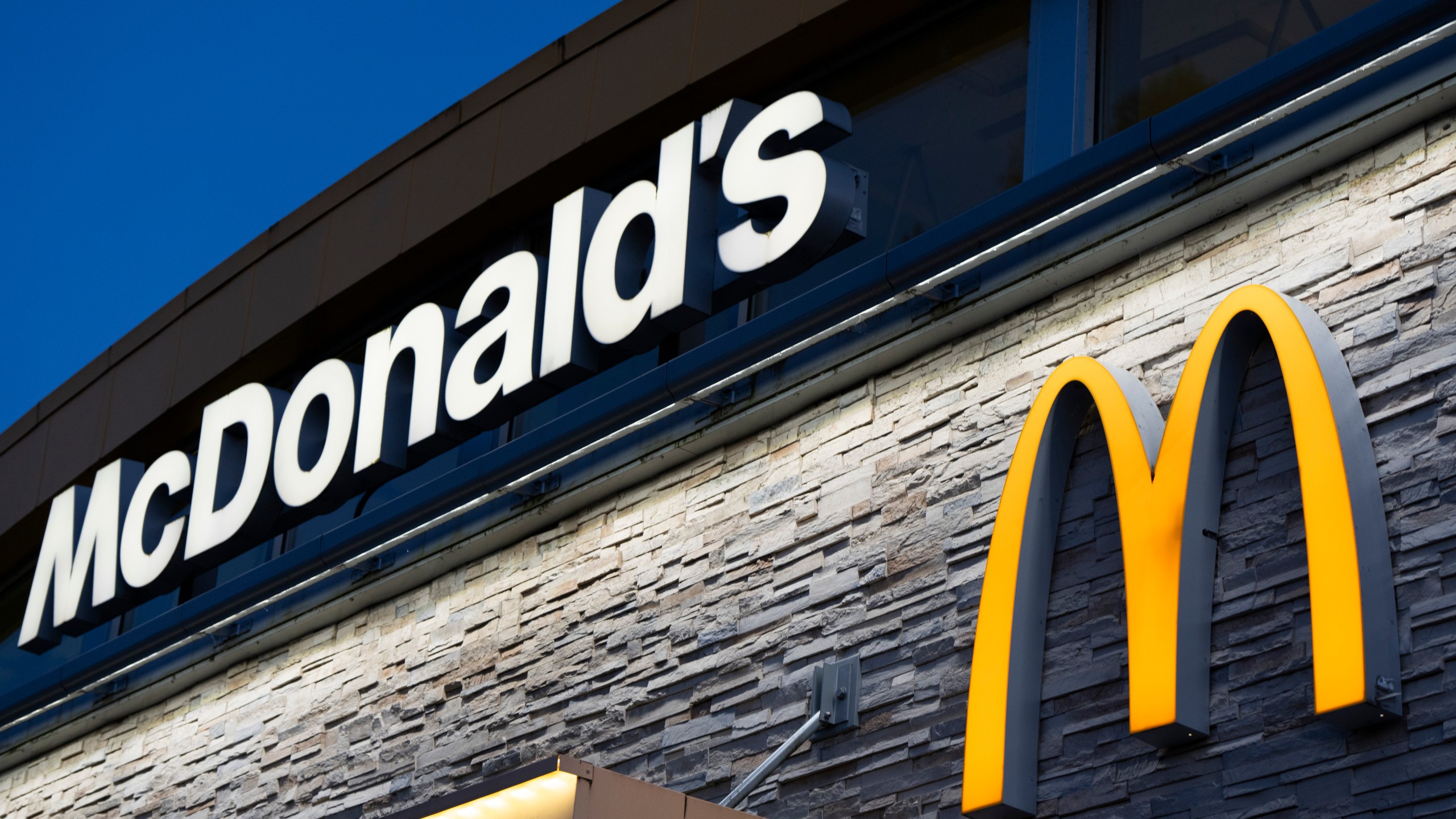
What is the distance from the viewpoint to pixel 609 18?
10.0 metres

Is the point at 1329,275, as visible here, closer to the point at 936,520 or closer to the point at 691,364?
the point at 936,520

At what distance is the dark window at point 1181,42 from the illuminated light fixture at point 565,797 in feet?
12.2

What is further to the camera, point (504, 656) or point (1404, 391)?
point (504, 656)

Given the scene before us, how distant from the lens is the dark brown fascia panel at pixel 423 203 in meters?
9.31

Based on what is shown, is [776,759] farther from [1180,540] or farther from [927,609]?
[1180,540]

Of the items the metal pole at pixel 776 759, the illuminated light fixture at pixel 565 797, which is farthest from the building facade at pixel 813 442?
the illuminated light fixture at pixel 565 797

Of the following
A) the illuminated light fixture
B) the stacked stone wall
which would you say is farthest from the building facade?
the illuminated light fixture

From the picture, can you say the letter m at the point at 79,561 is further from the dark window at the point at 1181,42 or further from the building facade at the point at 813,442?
the dark window at the point at 1181,42

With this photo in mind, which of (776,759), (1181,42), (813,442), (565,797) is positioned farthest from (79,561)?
(1181,42)

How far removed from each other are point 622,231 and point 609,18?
1842 mm

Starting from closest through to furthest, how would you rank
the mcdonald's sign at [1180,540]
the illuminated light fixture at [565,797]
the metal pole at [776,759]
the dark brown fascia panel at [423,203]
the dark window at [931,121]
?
the illuminated light fixture at [565,797] → the mcdonald's sign at [1180,540] → the metal pole at [776,759] → the dark window at [931,121] → the dark brown fascia panel at [423,203]

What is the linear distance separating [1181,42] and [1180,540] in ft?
8.42

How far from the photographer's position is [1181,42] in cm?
727

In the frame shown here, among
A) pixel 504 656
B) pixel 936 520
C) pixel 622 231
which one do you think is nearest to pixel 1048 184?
pixel 936 520
